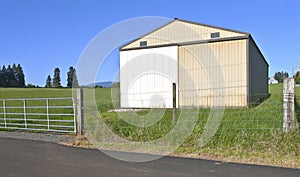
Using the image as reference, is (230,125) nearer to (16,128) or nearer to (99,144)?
(99,144)

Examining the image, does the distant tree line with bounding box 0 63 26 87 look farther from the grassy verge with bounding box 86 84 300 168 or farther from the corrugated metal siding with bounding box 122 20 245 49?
the grassy verge with bounding box 86 84 300 168

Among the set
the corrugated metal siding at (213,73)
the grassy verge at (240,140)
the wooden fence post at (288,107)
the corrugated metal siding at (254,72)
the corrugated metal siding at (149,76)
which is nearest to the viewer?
the grassy verge at (240,140)

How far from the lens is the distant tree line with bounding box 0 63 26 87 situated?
7369cm

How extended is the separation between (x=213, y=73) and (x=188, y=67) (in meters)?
1.45

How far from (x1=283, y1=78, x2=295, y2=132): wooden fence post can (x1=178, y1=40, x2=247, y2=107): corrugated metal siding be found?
742cm

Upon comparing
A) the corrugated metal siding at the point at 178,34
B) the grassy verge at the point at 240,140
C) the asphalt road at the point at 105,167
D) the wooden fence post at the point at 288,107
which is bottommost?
the asphalt road at the point at 105,167

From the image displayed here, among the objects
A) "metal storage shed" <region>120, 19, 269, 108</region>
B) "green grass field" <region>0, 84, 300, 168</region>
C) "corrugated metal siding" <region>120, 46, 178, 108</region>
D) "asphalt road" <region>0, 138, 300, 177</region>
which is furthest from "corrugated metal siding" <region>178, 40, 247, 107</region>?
"asphalt road" <region>0, 138, 300, 177</region>

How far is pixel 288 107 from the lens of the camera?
5742mm

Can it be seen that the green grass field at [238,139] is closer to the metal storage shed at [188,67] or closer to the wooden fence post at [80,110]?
the wooden fence post at [80,110]

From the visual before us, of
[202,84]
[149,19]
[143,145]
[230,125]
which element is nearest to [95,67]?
[149,19]

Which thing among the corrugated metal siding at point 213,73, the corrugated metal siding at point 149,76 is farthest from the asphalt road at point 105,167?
the corrugated metal siding at point 149,76

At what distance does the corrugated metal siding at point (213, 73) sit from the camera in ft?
45.6

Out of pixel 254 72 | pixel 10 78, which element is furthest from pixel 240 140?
pixel 10 78

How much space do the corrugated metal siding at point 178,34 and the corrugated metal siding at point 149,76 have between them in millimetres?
487
